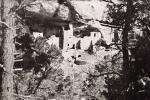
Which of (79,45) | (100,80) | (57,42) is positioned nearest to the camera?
(100,80)

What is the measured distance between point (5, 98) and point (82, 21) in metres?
25.7

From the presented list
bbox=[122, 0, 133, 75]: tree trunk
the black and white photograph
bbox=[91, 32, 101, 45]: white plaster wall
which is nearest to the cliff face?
the black and white photograph

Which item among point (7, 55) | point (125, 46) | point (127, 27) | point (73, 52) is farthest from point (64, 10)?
point (7, 55)

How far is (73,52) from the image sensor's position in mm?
24922

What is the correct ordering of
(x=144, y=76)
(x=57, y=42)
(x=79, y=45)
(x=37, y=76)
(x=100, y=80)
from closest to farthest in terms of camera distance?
(x=144, y=76) → (x=37, y=76) → (x=100, y=80) → (x=57, y=42) → (x=79, y=45)

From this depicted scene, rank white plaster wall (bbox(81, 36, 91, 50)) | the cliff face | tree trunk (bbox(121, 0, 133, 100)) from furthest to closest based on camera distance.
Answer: white plaster wall (bbox(81, 36, 91, 50))
the cliff face
tree trunk (bbox(121, 0, 133, 100))

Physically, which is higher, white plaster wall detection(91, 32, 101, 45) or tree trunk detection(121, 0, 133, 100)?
tree trunk detection(121, 0, 133, 100)

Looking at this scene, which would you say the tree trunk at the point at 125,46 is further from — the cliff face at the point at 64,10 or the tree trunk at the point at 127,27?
the cliff face at the point at 64,10

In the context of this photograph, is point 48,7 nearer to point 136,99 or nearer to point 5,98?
point 136,99

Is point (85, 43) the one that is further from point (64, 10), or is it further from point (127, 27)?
point (127, 27)

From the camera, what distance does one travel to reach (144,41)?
9688mm

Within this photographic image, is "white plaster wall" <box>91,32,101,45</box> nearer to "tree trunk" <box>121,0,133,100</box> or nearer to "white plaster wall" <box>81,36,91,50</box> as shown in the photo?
"white plaster wall" <box>81,36,91,50</box>

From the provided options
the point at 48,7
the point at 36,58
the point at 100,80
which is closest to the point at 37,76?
the point at 36,58

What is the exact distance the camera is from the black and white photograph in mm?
7088
